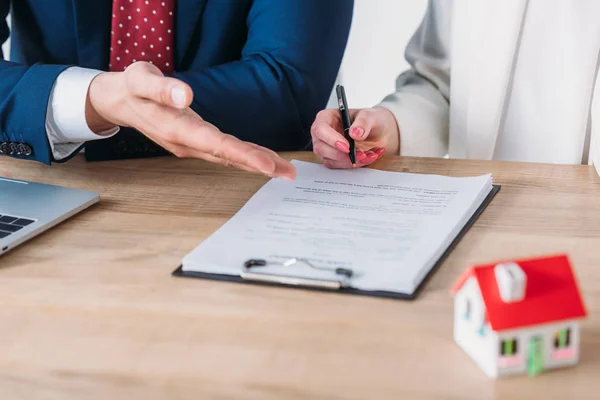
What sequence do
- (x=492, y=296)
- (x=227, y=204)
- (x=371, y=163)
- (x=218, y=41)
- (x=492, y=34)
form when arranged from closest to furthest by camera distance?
(x=492, y=296) → (x=227, y=204) → (x=371, y=163) → (x=492, y=34) → (x=218, y=41)

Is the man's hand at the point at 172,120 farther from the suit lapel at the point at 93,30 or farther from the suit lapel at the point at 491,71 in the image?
the suit lapel at the point at 491,71

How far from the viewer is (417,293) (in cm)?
76

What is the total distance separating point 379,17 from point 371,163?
1.42m

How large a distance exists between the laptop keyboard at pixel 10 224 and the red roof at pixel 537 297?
546 mm

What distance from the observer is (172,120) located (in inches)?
39.9

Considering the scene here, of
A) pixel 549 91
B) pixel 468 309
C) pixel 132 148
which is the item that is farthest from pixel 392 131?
pixel 468 309

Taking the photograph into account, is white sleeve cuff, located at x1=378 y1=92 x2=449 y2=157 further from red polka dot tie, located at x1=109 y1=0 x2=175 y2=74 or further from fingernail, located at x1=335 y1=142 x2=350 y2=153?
red polka dot tie, located at x1=109 y1=0 x2=175 y2=74

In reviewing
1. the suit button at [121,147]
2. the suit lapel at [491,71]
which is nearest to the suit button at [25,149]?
the suit button at [121,147]

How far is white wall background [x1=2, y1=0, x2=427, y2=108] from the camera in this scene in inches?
97.0

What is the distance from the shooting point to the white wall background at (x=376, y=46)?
246cm

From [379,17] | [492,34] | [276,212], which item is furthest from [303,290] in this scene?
[379,17]

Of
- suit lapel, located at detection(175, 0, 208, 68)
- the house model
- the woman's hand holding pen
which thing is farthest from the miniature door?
suit lapel, located at detection(175, 0, 208, 68)

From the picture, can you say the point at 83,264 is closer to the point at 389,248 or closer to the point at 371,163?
the point at 389,248

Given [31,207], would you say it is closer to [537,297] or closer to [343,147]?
[343,147]
